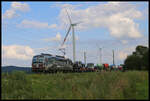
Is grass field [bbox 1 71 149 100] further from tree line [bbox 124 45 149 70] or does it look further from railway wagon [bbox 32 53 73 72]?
railway wagon [bbox 32 53 73 72]

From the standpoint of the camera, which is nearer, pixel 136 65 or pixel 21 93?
pixel 136 65

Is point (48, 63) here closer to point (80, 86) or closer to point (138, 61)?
point (80, 86)

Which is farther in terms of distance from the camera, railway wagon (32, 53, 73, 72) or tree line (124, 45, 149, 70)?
railway wagon (32, 53, 73, 72)

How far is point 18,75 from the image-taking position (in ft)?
91.2

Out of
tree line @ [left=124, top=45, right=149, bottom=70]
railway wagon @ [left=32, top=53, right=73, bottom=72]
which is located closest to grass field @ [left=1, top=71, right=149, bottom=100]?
tree line @ [left=124, top=45, right=149, bottom=70]

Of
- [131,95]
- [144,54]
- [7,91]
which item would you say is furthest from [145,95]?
[7,91]

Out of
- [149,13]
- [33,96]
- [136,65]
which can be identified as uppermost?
[149,13]

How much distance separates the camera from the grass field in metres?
16.6

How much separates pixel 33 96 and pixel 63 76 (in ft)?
27.6

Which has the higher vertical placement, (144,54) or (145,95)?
(144,54)

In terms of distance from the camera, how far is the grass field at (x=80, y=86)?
16.6 meters

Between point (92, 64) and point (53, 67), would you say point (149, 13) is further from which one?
point (92, 64)

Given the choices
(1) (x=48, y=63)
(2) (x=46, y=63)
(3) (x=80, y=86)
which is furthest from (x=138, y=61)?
(1) (x=48, y=63)

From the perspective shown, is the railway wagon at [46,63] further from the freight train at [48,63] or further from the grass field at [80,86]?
the grass field at [80,86]
